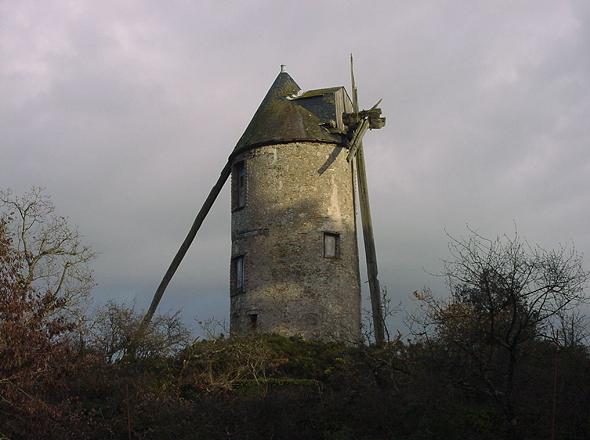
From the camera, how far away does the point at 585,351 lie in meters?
14.9

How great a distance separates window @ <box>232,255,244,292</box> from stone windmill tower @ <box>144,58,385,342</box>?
27 mm

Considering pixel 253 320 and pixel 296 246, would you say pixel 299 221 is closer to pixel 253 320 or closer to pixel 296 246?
pixel 296 246

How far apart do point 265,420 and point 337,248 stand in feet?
27.3

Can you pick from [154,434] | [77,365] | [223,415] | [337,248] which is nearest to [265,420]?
[223,415]

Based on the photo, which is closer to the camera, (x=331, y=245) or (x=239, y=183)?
(x=331, y=245)

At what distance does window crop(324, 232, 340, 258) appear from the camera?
21.5 meters

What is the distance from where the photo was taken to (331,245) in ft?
71.0

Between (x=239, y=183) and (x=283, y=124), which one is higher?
(x=283, y=124)

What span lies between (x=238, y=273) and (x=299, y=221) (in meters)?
2.30

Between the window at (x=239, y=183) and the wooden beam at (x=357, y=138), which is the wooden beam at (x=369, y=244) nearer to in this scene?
the wooden beam at (x=357, y=138)

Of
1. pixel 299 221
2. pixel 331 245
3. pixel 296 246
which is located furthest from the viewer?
pixel 331 245

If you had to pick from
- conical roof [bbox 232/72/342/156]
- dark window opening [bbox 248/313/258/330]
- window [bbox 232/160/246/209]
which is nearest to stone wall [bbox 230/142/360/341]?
dark window opening [bbox 248/313/258/330]

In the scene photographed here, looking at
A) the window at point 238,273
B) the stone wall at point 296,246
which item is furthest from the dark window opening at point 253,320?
the window at point 238,273

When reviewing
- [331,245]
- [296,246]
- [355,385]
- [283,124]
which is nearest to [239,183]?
[283,124]
